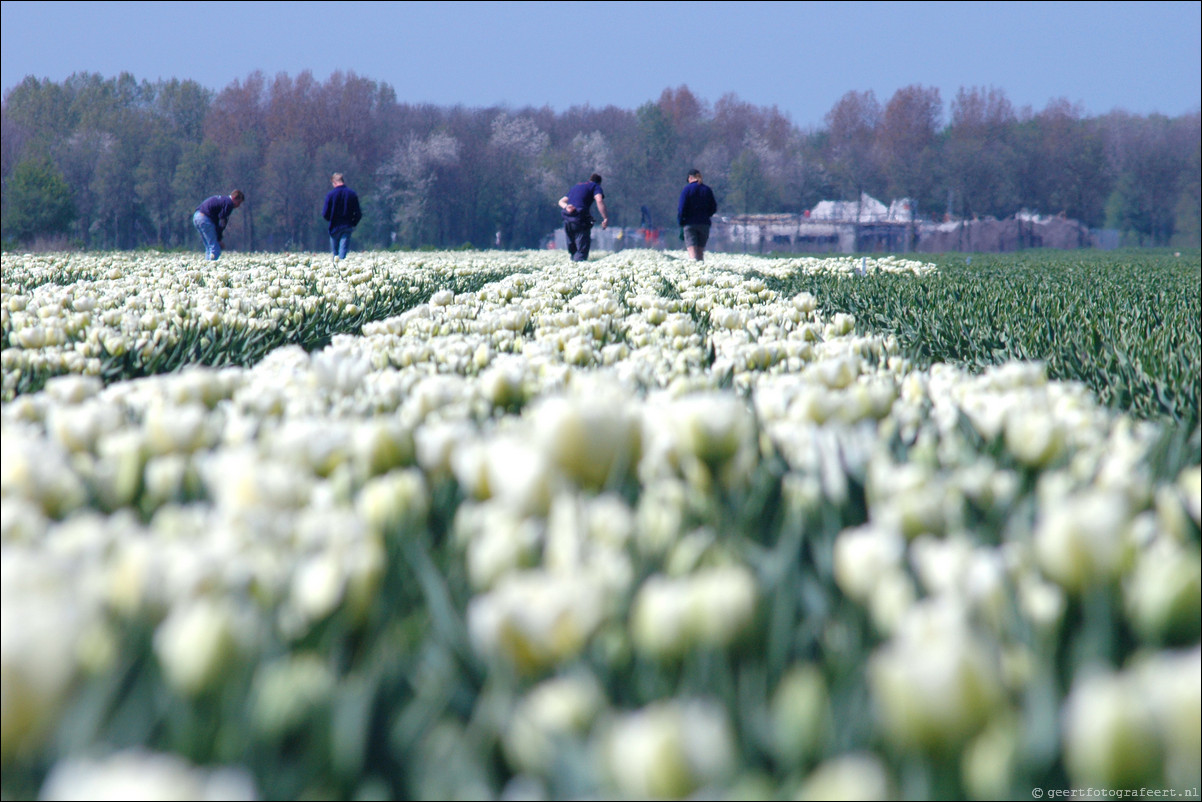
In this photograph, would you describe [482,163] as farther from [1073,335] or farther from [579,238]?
[1073,335]

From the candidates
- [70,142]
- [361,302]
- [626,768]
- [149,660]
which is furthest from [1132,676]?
[70,142]

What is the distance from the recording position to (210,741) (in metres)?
0.83

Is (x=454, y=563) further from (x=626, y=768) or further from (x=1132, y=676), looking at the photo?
(x=1132, y=676)

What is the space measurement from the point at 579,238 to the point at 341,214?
4.42 metres

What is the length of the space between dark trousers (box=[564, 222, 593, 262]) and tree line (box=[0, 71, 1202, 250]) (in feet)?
166

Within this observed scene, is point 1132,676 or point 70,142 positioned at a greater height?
point 70,142

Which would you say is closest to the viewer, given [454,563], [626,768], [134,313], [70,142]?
[626,768]

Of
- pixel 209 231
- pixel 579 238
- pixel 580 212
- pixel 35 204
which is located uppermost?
pixel 35 204

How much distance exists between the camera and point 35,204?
56812 mm

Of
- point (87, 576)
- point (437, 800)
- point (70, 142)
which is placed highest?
point (70, 142)

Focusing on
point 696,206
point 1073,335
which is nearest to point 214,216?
point 696,206

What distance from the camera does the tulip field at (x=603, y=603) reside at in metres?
0.80

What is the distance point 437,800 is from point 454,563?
424 mm

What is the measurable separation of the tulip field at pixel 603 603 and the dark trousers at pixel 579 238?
1641cm
